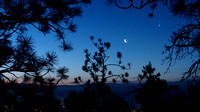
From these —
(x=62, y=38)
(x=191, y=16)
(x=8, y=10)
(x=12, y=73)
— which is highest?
(x=191, y=16)

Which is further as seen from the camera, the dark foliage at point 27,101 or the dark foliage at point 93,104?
the dark foliage at point 93,104

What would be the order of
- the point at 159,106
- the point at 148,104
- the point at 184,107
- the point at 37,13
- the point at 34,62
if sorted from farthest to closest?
1. the point at 34,62
2. the point at 37,13
3. the point at 148,104
4. the point at 159,106
5. the point at 184,107

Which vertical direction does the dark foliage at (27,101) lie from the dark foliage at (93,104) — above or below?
above

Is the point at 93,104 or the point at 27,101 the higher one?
the point at 27,101

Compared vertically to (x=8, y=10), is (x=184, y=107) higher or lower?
lower

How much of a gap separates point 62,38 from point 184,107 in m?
2.84

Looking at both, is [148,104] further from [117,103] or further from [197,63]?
[197,63]

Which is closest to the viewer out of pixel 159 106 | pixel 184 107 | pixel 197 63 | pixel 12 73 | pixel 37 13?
pixel 184 107

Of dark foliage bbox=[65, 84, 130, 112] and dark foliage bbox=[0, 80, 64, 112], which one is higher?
dark foliage bbox=[0, 80, 64, 112]

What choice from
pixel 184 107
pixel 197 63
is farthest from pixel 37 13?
pixel 197 63

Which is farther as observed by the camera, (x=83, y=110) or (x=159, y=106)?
(x=83, y=110)

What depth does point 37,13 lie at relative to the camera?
2098 millimetres

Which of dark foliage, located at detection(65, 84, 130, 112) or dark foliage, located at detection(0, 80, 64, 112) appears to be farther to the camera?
dark foliage, located at detection(65, 84, 130, 112)

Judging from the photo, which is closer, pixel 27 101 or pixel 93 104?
pixel 27 101
